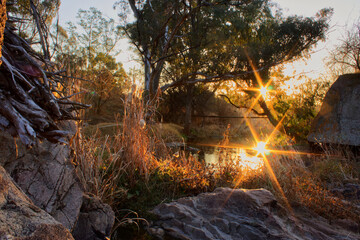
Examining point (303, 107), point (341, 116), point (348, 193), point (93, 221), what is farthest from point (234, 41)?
point (93, 221)

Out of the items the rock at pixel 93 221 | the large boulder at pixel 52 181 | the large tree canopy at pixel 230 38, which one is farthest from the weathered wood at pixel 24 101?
the large tree canopy at pixel 230 38

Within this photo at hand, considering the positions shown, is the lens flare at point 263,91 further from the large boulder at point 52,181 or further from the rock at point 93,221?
→ the large boulder at point 52,181

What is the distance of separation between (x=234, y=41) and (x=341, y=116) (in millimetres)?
9668

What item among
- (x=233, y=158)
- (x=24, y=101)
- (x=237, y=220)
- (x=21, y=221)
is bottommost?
(x=237, y=220)

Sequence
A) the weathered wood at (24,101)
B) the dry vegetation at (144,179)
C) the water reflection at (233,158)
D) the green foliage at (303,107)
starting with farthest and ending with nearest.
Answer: the green foliage at (303,107) → the water reflection at (233,158) → the dry vegetation at (144,179) → the weathered wood at (24,101)

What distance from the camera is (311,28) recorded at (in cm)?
1330

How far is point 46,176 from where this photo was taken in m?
1.99

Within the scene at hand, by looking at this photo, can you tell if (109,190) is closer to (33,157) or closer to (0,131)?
(33,157)

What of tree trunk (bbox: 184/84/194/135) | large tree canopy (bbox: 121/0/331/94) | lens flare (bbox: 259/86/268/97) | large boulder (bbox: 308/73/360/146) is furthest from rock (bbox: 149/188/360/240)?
tree trunk (bbox: 184/84/194/135)

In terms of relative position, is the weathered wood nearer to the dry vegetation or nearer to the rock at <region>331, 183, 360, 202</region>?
the dry vegetation

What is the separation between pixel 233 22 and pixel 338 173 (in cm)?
1068

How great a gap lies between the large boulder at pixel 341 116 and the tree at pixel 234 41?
561 cm

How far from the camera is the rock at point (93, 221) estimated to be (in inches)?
91.8

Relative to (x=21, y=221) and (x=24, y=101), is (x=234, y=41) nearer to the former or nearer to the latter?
(x=24, y=101)
